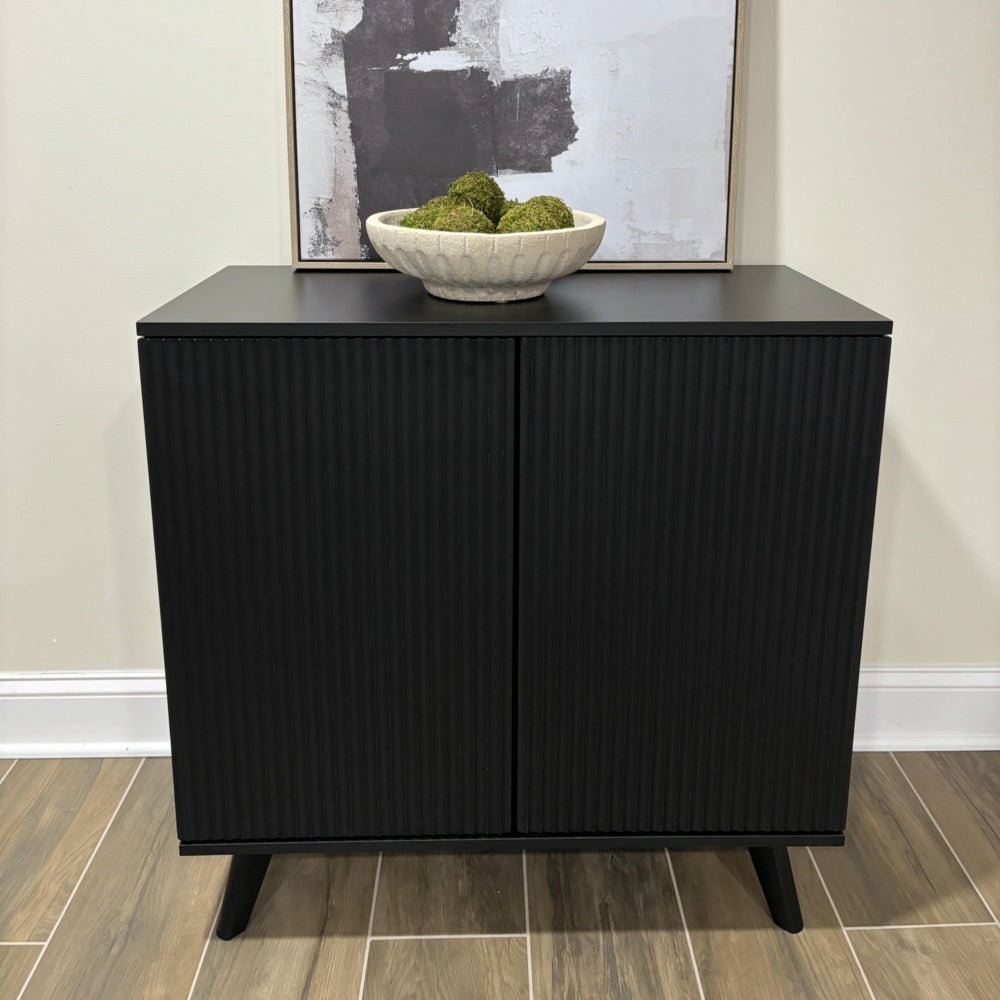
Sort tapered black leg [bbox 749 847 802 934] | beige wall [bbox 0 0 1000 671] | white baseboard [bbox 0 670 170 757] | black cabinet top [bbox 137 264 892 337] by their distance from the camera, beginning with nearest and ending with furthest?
black cabinet top [bbox 137 264 892 337], tapered black leg [bbox 749 847 802 934], beige wall [bbox 0 0 1000 671], white baseboard [bbox 0 670 170 757]

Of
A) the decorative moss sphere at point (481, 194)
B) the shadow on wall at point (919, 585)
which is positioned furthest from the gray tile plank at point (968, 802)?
the decorative moss sphere at point (481, 194)

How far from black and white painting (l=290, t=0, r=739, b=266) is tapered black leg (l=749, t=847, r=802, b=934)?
94 centimetres

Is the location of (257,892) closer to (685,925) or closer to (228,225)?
(685,925)

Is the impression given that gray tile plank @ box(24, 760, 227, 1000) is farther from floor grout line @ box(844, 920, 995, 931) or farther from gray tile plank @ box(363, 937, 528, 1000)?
floor grout line @ box(844, 920, 995, 931)

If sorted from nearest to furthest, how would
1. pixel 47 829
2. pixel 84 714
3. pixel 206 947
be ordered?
pixel 206 947 < pixel 47 829 < pixel 84 714

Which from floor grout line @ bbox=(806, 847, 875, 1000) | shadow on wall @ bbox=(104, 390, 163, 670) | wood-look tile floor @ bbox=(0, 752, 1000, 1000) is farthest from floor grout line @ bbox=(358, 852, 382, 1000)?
floor grout line @ bbox=(806, 847, 875, 1000)

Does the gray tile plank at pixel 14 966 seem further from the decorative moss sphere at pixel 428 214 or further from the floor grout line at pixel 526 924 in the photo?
the decorative moss sphere at pixel 428 214

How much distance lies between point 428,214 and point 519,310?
184mm

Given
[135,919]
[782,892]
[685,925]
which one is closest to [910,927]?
[782,892]

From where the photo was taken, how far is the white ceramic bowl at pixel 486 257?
1399 millimetres

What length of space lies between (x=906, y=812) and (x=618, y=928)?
2.02ft

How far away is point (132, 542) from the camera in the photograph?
6.59 ft

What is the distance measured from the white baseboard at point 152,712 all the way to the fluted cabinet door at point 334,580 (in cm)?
57

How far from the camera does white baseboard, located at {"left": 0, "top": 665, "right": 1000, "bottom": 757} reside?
6.80 feet
